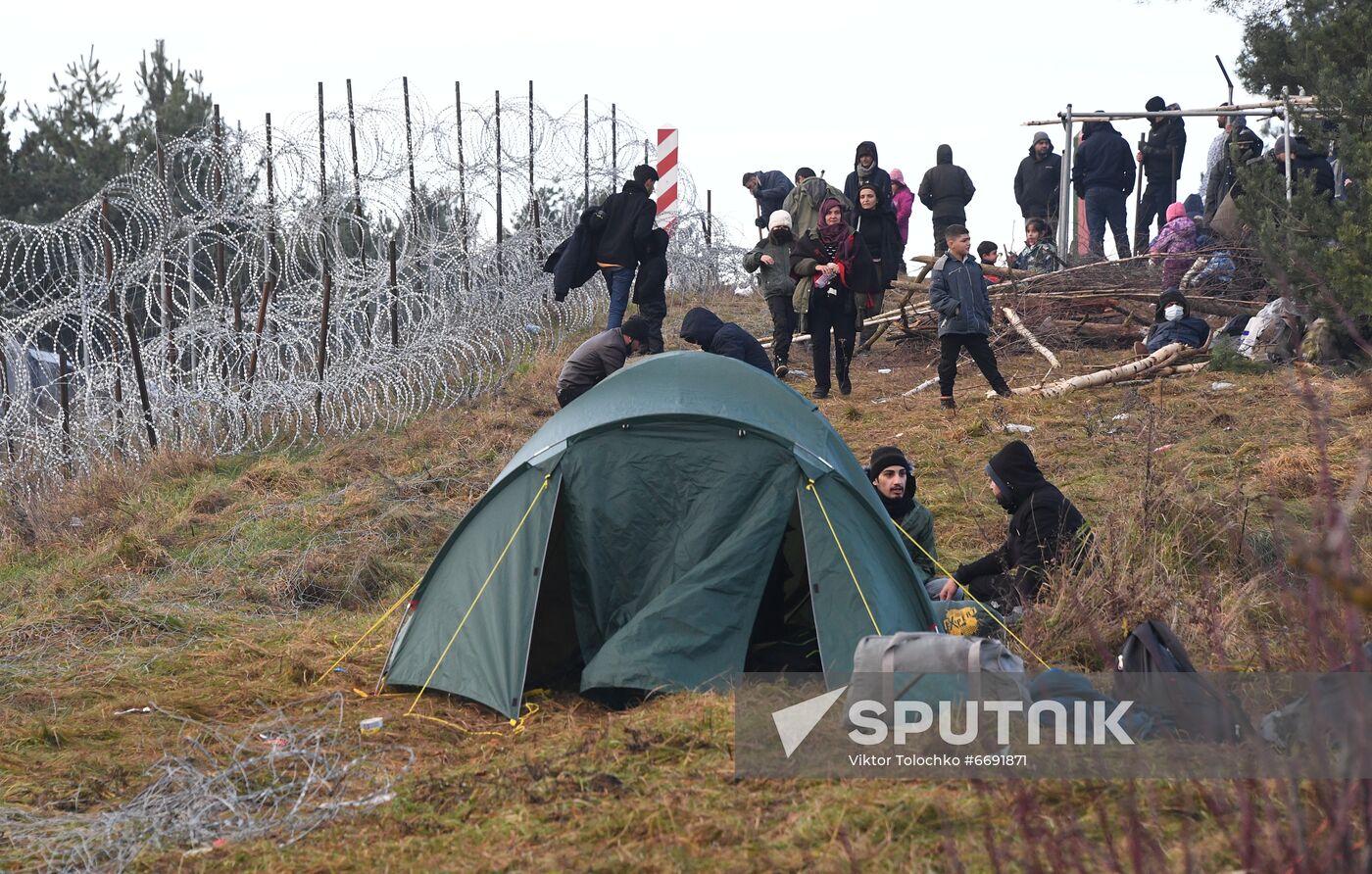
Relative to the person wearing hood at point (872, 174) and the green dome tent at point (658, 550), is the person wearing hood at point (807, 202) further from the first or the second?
the green dome tent at point (658, 550)

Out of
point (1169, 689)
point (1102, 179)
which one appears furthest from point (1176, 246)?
point (1169, 689)

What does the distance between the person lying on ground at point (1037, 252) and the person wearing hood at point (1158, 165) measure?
3.33ft

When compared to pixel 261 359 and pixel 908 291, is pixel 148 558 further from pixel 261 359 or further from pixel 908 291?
pixel 908 291

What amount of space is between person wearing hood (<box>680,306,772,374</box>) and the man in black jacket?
238cm

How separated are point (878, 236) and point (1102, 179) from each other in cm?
432

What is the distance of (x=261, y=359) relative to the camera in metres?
12.0

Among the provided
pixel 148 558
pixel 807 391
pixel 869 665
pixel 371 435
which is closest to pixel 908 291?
pixel 807 391

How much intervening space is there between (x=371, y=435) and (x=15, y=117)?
2033 cm

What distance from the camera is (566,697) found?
A: 6176 millimetres

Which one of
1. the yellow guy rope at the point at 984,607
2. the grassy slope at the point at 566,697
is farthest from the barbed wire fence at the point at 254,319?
the yellow guy rope at the point at 984,607

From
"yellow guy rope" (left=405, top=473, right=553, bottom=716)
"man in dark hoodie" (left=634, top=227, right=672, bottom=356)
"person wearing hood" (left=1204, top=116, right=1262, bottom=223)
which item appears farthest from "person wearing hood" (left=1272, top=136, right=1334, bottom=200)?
"yellow guy rope" (left=405, top=473, right=553, bottom=716)

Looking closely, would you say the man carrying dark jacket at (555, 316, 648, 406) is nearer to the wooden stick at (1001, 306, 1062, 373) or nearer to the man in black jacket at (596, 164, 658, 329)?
the man in black jacket at (596, 164, 658, 329)

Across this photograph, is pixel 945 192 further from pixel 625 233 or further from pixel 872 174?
pixel 625 233

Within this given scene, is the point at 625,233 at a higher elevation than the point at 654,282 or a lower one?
higher
